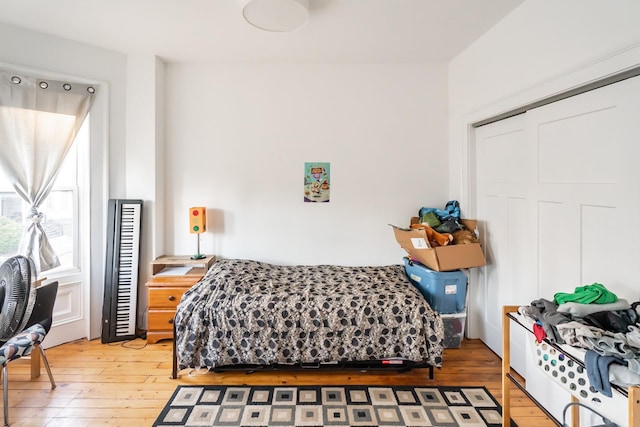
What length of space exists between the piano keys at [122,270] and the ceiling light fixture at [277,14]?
6.43ft

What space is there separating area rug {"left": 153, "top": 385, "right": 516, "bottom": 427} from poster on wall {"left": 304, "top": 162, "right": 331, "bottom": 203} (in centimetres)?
180

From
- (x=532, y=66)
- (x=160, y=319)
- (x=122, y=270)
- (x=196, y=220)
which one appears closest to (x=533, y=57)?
(x=532, y=66)

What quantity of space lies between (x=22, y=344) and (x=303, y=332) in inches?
70.5

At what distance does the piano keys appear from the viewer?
307cm

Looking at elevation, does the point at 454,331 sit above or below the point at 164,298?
below

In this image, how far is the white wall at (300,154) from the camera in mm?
3400

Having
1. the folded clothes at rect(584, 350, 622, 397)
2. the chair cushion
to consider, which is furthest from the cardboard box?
the chair cushion

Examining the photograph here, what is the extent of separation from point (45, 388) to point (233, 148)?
244cm

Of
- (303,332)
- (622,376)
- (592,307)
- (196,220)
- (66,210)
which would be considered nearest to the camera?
(622,376)

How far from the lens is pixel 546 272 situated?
2201 millimetres

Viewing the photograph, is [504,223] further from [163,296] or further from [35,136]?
[35,136]

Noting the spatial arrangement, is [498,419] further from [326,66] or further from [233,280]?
[326,66]

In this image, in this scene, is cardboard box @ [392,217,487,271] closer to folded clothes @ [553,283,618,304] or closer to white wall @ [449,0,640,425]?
white wall @ [449,0,640,425]

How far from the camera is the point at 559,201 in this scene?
6.79 ft
